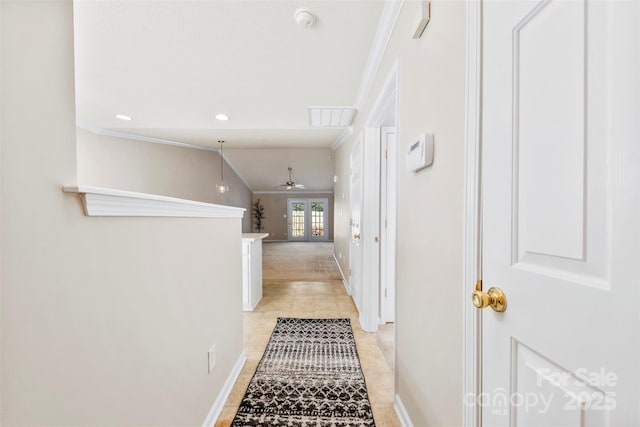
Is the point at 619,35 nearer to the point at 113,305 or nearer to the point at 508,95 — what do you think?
the point at 508,95

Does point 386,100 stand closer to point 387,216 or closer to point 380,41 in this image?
point 380,41

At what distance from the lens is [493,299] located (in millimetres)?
671


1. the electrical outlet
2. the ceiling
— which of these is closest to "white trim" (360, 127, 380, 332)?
the ceiling

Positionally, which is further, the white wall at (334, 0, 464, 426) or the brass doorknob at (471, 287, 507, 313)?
the white wall at (334, 0, 464, 426)

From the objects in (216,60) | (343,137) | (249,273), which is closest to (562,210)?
(216,60)

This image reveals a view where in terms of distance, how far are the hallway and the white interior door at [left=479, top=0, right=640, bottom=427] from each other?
111cm

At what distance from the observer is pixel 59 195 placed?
0.58 meters

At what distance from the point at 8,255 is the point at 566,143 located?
1078 mm

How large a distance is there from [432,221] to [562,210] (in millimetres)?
529

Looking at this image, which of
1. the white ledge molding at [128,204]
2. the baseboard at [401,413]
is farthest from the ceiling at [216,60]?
the baseboard at [401,413]

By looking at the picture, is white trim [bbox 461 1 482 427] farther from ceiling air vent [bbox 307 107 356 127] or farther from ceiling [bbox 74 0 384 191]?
ceiling air vent [bbox 307 107 356 127]

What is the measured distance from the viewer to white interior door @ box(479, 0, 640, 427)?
0.42 meters

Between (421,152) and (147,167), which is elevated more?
(147,167)

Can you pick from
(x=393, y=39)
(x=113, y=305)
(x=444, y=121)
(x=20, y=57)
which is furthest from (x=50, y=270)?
(x=393, y=39)
